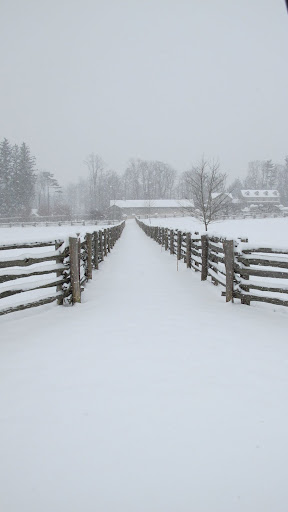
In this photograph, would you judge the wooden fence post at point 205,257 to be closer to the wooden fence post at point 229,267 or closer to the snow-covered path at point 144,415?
the wooden fence post at point 229,267

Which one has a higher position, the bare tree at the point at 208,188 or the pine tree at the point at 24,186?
the pine tree at the point at 24,186

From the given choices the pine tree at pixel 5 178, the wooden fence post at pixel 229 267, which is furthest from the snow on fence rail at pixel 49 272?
the pine tree at pixel 5 178

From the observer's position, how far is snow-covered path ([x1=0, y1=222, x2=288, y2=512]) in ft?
6.73

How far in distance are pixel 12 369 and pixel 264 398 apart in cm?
281

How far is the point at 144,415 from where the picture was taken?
2771 mm

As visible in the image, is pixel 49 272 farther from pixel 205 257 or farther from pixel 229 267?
pixel 205 257

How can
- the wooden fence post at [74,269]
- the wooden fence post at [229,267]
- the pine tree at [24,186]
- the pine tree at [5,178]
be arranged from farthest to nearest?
the pine tree at [24,186], the pine tree at [5,178], the wooden fence post at [74,269], the wooden fence post at [229,267]

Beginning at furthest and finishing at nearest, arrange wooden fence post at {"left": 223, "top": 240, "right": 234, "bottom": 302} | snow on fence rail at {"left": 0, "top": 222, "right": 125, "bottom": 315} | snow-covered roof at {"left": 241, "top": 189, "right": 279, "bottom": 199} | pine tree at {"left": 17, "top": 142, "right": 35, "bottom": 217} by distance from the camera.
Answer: snow-covered roof at {"left": 241, "top": 189, "right": 279, "bottom": 199}
pine tree at {"left": 17, "top": 142, "right": 35, "bottom": 217}
wooden fence post at {"left": 223, "top": 240, "right": 234, "bottom": 302}
snow on fence rail at {"left": 0, "top": 222, "right": 125, "bottom": 315}

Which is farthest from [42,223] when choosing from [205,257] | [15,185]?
[205,257]

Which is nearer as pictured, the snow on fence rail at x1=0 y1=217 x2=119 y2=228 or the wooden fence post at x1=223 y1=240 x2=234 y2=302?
the wooden fence post at x1=223 y1=240 x2=234 y2=302

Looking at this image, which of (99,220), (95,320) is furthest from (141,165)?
(95,320)

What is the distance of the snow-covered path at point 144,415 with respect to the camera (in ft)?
6.73

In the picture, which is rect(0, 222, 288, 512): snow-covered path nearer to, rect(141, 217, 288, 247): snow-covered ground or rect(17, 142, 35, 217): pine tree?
rect(141, 217, 288, 247): snow-covered ground

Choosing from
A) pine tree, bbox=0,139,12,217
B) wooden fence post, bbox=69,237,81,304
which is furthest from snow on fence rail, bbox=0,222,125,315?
pine tree, bbox=0,139,12,217
